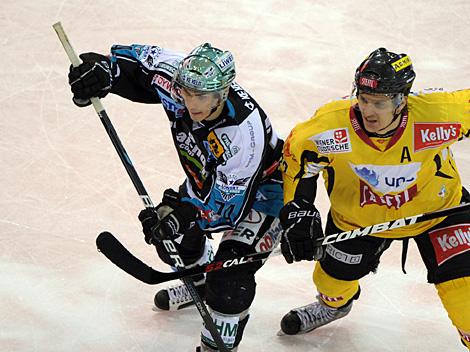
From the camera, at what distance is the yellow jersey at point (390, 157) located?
128 inches

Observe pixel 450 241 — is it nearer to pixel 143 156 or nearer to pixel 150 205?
pixel 150 205

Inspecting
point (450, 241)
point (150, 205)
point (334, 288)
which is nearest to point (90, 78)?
point (150, 205)

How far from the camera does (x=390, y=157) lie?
326cm

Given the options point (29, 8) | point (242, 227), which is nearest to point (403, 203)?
point (242, 227)

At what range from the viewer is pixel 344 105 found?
3297 millimetres

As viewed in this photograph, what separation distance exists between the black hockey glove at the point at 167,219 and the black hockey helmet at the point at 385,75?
0.77m

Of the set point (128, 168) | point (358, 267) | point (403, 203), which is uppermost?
point (128, 168)

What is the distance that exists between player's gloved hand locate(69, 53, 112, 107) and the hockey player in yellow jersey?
2.63 ft

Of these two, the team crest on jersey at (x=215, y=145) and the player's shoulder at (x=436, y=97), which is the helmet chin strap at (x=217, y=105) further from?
the player's shoulder at (x=436, y=97)

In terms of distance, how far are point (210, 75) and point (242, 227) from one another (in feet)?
2.02

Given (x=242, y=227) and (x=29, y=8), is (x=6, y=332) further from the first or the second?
(x=29, y=8)

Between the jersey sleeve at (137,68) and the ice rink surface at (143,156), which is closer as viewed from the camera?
the jersey sleeve at (137,68)

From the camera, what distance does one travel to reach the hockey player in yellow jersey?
10.4ft

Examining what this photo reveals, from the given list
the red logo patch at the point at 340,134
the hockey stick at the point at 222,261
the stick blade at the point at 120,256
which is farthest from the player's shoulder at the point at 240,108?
the stick blade at the point at 120,256
